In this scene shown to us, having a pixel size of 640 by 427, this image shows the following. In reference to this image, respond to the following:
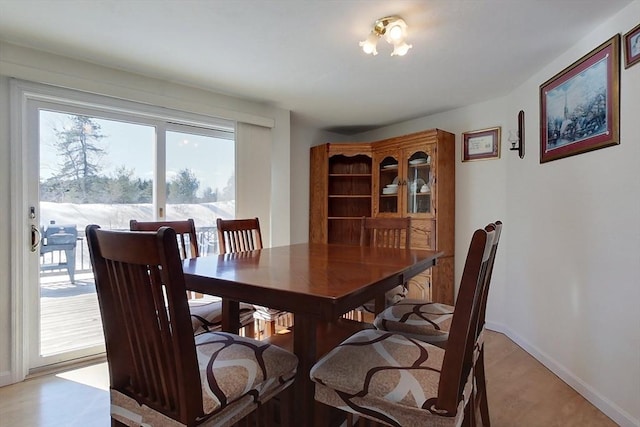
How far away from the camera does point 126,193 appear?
263 centimetres

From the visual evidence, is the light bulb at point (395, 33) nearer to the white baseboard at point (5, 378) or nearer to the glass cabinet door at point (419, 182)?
the glass cabinet door at point (419, 182)

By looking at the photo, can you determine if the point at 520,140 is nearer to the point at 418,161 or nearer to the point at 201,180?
the point at 418,161

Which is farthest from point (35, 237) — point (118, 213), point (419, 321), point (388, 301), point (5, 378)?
point (419, 321)

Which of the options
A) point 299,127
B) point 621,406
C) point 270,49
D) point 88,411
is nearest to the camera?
point 621,406

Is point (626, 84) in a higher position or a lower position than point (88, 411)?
higher

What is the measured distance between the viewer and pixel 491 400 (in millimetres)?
1865

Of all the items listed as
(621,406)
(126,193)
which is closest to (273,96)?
Result: (126,193)

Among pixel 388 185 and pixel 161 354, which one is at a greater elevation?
pixel 388 185

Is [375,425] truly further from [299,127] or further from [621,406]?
[299,127]

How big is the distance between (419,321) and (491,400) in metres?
0.81

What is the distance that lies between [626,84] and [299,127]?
3021 mm

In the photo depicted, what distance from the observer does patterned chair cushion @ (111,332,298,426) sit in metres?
0.94

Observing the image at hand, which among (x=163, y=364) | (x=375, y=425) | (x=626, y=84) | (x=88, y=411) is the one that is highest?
(x=626, y=84)

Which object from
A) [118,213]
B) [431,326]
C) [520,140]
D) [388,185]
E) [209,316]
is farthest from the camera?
[388,185]
